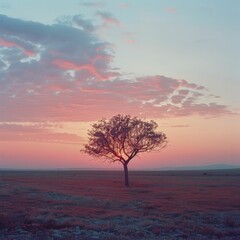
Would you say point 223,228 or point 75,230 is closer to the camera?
point 75,230

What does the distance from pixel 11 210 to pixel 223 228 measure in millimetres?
14343

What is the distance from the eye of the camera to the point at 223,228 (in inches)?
1064

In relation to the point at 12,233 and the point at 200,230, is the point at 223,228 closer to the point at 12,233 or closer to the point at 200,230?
the point at 200,230

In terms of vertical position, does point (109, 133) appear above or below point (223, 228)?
above

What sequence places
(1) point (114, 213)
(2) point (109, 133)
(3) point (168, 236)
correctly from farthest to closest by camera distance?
(2) point (109, 133) → (1) point (114, 213) → (3) point (168, 236)

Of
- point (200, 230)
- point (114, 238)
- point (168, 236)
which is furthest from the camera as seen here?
point (200, 230)

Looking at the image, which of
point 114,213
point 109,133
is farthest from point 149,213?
point 109,133

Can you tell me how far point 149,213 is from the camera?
112 feet

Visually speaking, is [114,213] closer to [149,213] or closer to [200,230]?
[149,213]

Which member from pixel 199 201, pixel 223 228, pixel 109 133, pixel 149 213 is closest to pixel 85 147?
pixel 109 133

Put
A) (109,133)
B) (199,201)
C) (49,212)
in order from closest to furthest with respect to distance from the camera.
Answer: (49,212) → (199,201) → (109,133)

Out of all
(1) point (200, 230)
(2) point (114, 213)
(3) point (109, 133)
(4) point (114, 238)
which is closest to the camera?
(4) point (114, 238)

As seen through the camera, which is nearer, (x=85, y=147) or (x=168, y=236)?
(x=168, y=236)

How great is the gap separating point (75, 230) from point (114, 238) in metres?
3.33
